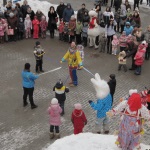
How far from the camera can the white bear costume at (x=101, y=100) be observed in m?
8.66

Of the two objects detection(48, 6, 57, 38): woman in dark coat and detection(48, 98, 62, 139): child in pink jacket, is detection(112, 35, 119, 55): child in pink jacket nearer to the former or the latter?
detection(48, 6, 57, 38): woman in dark coat

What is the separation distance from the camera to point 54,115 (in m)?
9.26

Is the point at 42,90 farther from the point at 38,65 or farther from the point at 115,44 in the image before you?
the point at 115,44

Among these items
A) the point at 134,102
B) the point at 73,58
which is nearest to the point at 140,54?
the point at 73,58

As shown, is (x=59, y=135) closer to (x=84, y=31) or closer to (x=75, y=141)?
(x=75, y=141)

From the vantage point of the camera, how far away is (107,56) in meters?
14.7

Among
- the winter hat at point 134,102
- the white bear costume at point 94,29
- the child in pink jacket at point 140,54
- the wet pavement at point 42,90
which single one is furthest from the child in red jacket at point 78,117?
the white bear costume at point 94,29

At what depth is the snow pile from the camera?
809 cm

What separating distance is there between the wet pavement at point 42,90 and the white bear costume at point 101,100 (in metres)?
0.62

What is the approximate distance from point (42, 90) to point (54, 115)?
2.93 meters

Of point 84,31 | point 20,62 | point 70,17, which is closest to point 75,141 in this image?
point 20,62

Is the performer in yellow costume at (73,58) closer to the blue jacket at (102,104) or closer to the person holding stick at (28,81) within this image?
the person holding stick at (28,81)

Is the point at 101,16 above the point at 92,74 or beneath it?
above

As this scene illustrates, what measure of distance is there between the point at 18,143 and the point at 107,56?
6.46 m
